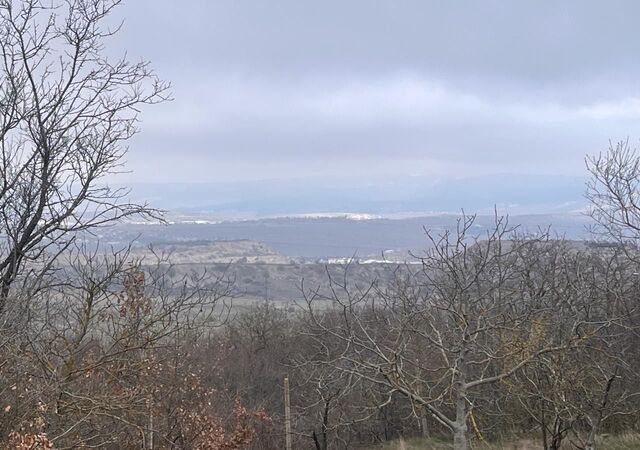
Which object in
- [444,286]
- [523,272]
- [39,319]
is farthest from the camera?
[523,272]

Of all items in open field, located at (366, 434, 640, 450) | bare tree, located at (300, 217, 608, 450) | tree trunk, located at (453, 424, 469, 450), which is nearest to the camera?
tree trunk, located at (453, 424, 469, 450)

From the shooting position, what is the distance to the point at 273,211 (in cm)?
16538

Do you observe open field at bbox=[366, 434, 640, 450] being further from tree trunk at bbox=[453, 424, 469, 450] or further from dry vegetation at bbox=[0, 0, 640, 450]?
tree trunk at bbox=[453, 424, 469, 450]

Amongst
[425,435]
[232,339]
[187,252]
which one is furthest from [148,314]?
[187,252]

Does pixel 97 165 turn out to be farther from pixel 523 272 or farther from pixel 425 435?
pixel 425 435

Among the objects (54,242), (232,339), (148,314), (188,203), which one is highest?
(188,203)

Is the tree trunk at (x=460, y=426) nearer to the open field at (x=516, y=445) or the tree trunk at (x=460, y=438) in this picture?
the tree trunk at (x=460, y=438)

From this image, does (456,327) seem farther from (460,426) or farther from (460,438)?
(460,438)

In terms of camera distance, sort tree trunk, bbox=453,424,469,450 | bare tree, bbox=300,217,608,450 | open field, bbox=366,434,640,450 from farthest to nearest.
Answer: open field, bbox=366,434,640,450 < bare tree, bbox=300,217,608,450 < tree trunk, bbox=453,424,469,450

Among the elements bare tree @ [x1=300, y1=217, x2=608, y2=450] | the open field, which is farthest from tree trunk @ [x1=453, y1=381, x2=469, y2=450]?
the open field

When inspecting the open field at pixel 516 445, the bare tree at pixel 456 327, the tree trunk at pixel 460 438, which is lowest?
the open field at pixel 516 445

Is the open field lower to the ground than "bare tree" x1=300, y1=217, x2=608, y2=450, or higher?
lower

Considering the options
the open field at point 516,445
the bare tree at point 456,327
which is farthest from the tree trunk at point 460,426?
the open field at point 516,445

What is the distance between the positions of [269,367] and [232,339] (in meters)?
3.39
